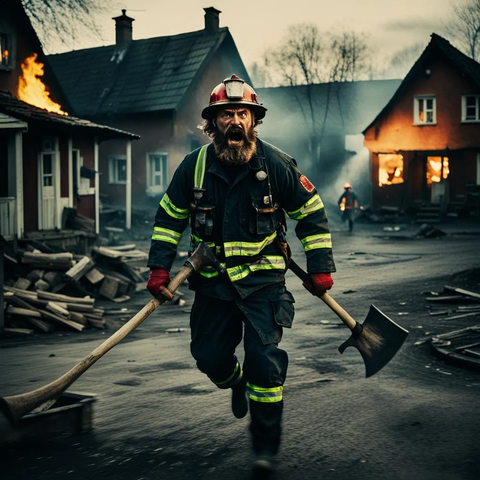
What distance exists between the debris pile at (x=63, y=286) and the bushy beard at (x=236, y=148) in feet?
19.3

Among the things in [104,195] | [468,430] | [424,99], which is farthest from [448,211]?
[468,430]

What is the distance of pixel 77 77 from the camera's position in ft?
122

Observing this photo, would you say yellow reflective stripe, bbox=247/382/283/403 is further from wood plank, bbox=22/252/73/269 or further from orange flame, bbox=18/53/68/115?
orange flame, bbox=18/53/68/115

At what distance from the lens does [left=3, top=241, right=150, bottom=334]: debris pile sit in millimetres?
9820

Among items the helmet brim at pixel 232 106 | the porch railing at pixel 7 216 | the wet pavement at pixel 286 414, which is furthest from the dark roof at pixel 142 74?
the helmet brim at pixel 232 106

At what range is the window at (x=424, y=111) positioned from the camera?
34.6 m

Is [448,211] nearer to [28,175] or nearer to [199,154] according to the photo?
[28,175]

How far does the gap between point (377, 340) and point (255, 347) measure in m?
1.06

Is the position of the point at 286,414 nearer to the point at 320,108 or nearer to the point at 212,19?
the point at 212,19

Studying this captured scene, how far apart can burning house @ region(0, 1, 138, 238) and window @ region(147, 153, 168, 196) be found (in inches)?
397

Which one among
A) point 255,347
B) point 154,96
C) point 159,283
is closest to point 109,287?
point 159,283

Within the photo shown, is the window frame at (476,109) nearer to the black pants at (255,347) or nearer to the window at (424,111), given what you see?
the window at (424,111)

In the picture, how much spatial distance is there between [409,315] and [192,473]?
20.8ft

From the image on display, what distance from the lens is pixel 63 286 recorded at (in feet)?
40.1
